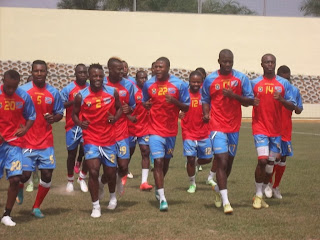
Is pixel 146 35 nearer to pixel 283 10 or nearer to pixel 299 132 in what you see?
pixel 283 10

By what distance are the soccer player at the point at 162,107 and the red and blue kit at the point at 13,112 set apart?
82.0 inches

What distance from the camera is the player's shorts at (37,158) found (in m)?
9.27

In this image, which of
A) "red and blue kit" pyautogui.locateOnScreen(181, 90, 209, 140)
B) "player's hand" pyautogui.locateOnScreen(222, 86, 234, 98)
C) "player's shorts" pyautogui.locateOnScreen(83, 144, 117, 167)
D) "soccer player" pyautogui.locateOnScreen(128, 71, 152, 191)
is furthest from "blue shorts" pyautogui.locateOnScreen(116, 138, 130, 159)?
"player's hand" pyautogui.locateOnScreen(222, 86, 234, 98)

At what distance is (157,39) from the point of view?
37.2 metres

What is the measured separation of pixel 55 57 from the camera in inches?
1439

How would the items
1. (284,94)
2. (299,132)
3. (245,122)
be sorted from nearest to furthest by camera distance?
1. (284,94)
2. (299,132)
3. (245,122)

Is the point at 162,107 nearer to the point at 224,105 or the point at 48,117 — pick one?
the point at 224,105

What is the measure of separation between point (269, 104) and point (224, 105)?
32.5 inches

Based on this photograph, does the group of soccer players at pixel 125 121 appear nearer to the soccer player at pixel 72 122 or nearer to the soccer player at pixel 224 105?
the soccer player at pixel 224 105

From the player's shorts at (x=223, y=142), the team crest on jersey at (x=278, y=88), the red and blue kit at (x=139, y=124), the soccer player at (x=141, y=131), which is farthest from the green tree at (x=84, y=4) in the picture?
the player's shorts at (x=223, y=142)

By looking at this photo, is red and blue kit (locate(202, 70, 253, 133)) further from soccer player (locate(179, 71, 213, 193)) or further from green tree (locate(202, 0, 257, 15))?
green tree (locate(202, 0, 257, 15))

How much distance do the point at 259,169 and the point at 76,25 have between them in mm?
27435

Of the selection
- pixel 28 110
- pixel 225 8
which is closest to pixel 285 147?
pixel 28 110

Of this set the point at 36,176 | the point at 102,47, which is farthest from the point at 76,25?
the point at 36,176
